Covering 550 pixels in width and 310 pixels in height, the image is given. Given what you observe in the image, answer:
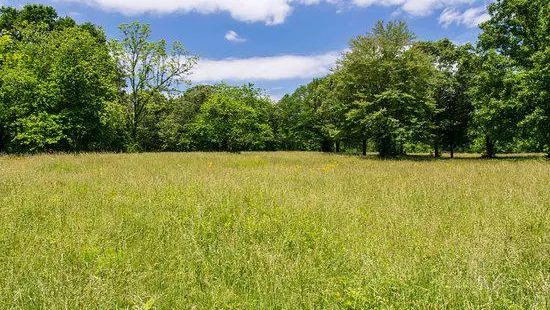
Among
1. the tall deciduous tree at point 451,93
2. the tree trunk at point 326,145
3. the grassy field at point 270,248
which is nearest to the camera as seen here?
the grassy field at point 270,248

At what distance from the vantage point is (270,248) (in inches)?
160

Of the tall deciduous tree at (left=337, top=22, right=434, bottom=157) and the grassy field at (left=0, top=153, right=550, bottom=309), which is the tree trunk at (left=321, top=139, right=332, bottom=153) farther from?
the grassy field at (left=0, top=153, right=550, bottom=309)

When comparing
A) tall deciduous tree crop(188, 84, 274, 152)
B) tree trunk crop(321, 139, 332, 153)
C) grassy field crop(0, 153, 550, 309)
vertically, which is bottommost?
grassy field crop(0, 153, 550, 309)

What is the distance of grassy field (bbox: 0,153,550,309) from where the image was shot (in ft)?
9.32

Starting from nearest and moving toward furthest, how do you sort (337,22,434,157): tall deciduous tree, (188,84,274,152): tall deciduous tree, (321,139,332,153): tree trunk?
(337,22,434,157): tall deciduous tree, (188,84,274,152): tall deciduous tree, (321,139,332,153): tree trunk

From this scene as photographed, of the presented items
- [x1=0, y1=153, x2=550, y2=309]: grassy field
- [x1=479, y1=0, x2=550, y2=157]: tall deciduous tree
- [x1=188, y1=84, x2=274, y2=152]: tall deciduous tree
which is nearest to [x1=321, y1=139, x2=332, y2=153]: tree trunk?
[x1=188, y1=84, x2=274, y2=152]: tall deciduous tree

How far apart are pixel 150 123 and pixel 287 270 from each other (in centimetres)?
5238

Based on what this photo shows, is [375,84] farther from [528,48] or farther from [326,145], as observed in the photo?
[326,145]

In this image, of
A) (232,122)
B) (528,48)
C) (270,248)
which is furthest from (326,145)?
(270,248)

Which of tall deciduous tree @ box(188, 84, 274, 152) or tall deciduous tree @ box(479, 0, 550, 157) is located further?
tall deciduous tree @ box(188, 84, 274, 152)

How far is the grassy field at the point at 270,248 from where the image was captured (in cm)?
284

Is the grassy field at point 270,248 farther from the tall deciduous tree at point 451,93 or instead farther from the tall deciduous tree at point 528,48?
the tall deciduous tree at point 451,93

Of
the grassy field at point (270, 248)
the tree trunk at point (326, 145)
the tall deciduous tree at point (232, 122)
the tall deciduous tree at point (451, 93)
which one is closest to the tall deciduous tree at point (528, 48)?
the tall deciduous tree at point (451, 93)

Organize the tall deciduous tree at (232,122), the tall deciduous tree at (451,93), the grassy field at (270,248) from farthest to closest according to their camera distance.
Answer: the tall deciduous tree at (232,122)
the tall deciduous tree at (451,93)
the grassy field at (270,248)
